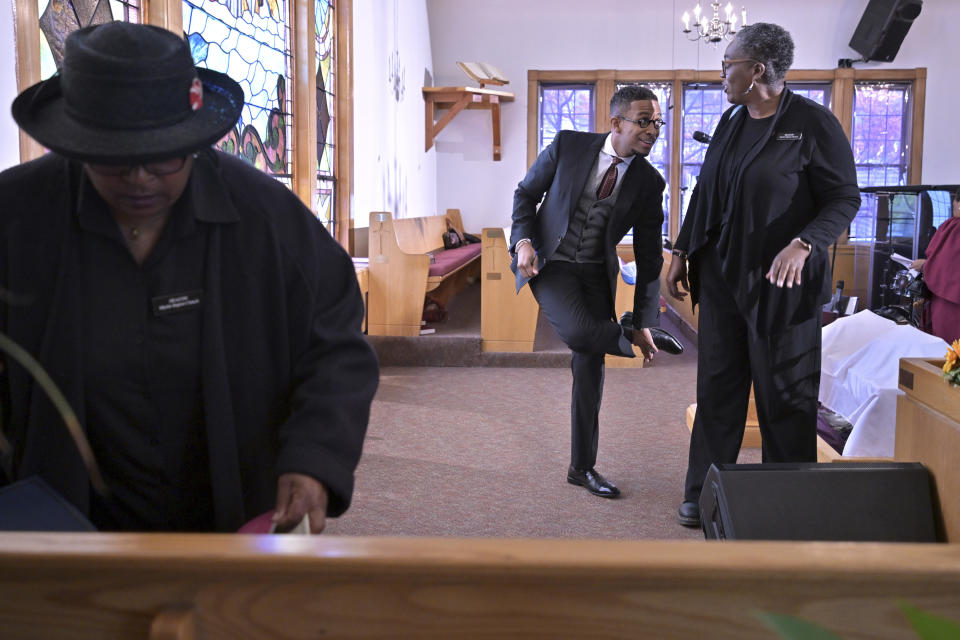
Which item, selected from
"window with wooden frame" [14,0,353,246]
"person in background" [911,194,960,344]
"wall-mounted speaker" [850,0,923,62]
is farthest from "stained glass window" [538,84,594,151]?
"person in background" [911,194,960,344]

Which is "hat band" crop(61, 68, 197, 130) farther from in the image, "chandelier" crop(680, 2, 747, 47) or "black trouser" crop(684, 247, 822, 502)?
"chandelier" crop(680, 2, 747, 47)

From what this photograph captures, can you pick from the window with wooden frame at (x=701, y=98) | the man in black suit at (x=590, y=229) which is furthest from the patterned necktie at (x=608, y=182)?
the window with wooden frame at (x=701, y=98)

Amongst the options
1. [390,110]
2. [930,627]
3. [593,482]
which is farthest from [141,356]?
[390,110]

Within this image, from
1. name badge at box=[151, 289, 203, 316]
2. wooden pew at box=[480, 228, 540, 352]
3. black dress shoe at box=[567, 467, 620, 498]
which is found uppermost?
name badge at box=[151, 289, 203, 316]

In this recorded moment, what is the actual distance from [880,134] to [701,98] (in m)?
2.13

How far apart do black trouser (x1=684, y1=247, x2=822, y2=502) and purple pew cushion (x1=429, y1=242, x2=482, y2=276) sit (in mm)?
3937

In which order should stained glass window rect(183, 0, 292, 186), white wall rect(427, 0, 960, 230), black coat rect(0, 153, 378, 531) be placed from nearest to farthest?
1. black coat rect(0, 153, 378, 531)
2. stained glass window rect(183, 0, 292, 186)
3. white wall rect(427, 0, 960, 230)

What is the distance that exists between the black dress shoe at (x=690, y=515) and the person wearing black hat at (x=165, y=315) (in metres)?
2.06

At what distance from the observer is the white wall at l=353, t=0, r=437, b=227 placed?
763 cm

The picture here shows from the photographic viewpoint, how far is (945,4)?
10.5 m

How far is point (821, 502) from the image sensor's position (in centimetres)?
214

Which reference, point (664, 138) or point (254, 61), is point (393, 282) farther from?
point (664, 138)

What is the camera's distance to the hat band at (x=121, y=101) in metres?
1.28

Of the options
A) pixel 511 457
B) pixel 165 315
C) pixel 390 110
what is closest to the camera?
pixel 165 315
